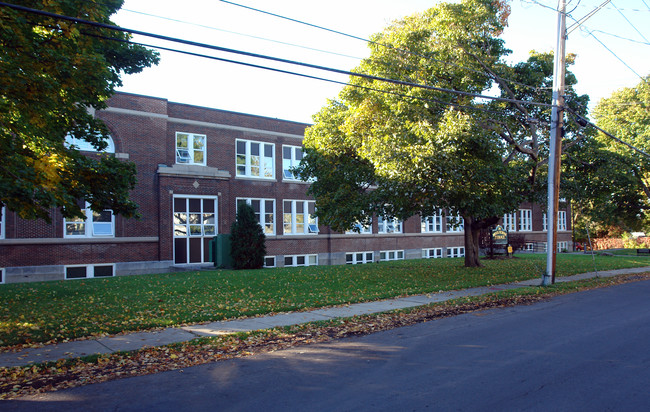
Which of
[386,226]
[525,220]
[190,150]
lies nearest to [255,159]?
[190,150]

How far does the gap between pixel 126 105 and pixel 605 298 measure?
21.4 meters

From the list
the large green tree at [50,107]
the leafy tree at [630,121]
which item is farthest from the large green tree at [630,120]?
the large green tree at [50,107]

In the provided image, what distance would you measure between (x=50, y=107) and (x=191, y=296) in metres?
6.13

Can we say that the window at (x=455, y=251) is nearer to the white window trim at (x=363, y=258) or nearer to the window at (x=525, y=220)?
the window at (x=525, y=220)

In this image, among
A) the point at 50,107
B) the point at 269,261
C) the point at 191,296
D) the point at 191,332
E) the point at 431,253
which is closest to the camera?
the point at 191,332

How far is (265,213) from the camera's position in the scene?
29.0 metres

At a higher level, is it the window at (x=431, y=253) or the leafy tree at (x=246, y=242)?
the leafy tree at (x=246, y=242)

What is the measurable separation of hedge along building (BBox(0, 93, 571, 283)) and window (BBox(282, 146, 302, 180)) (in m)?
0.06

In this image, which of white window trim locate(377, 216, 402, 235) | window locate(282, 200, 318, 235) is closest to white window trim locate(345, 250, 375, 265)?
white window trim locate(377, 216, 402, 235)

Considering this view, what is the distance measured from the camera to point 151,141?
79.6ft

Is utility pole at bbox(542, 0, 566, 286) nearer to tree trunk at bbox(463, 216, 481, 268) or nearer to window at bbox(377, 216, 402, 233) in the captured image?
tree trunk at bbox(463, 216, 481, 268)

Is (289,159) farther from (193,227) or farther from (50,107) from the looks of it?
(50,107)

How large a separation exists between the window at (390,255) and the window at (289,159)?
9487 millimetres

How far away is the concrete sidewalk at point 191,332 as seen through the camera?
7531mm
